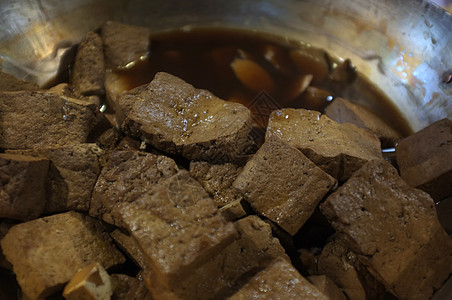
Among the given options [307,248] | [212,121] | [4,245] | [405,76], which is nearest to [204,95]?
[212,121]

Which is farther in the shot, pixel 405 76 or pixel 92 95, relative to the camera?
pixel 405 76

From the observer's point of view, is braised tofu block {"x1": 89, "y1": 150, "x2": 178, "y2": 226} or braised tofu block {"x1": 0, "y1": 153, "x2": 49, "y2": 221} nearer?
braised tofu block {"x1": 0, "y1": 153, "x2": 49, "y2": 221}

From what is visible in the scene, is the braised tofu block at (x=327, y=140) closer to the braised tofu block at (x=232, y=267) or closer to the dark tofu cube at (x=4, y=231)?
the braised tofu block at (x=232, y=267)

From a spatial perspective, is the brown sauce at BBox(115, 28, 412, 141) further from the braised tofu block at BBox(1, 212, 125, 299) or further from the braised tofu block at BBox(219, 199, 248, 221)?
the braised tofu block at BBox(1, 212, 125, 299)

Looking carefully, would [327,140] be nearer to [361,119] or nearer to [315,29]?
[361,119]

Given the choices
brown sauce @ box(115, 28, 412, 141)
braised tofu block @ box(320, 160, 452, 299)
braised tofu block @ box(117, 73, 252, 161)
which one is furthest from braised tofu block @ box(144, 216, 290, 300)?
brown sauce @ box(115, 28, 412, 141)

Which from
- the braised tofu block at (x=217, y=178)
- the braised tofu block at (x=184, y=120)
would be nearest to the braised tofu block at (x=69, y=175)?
the braised tofu block at (x=184, y=120)

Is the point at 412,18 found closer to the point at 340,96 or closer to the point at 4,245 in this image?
the point at 340,96
